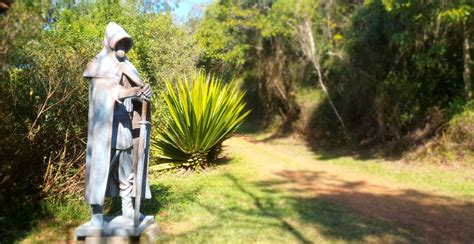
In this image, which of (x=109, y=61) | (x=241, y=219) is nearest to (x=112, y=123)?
(x=109, y=61)

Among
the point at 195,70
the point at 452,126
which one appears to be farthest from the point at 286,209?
the point at 452,126

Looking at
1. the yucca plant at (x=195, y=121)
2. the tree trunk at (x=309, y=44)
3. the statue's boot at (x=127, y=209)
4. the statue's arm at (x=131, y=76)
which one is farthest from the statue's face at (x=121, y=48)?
the tree trunk at (x=309, y=44)

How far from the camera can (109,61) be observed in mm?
5020

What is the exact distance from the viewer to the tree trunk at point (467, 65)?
11934 mm

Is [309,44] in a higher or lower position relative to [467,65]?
higher

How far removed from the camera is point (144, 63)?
1038 centimetres

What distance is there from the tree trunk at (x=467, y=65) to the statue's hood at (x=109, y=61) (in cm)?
1003

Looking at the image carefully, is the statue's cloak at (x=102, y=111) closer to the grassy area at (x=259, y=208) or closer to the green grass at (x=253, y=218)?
the grassy area at (x=259, y=208)

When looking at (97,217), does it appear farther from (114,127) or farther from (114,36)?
(114,36)

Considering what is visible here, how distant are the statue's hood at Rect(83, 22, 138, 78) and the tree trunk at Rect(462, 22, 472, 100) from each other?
10028mm

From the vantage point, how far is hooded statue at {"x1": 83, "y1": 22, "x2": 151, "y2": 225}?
4883 millimetres

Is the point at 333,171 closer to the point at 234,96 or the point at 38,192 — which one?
the point at 234,96

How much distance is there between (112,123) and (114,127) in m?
0.14

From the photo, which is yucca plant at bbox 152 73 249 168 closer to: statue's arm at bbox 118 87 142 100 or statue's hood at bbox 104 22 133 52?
statue's hood at bbox 104 22 133 52
